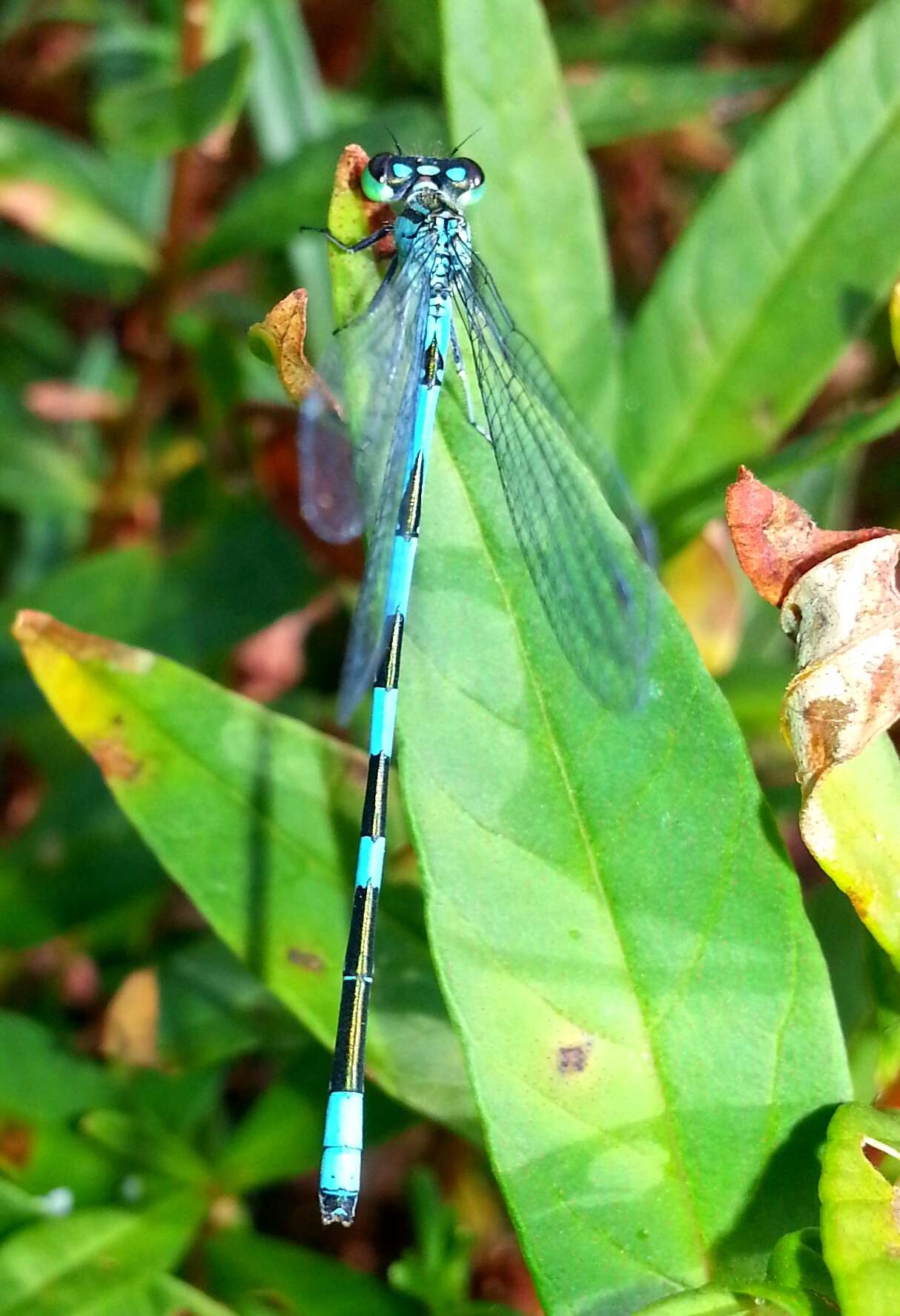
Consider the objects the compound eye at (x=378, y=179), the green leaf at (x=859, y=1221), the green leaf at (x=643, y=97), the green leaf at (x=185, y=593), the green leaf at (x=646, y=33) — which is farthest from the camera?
the green leaf at (x=646, y=33)

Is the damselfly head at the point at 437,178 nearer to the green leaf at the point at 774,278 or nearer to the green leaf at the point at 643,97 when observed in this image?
the green leaf at the point at 774,278

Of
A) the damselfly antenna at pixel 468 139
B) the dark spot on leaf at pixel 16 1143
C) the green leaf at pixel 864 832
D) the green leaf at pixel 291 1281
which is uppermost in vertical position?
the damselfly antenna at pixel 468 139

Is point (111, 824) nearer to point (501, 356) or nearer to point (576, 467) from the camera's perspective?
point (501, 356)

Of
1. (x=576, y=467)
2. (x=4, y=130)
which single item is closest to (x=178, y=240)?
(x=4, y=130)

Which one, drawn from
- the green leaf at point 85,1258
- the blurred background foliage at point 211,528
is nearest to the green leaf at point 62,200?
the blurred background foliage at point 211,528

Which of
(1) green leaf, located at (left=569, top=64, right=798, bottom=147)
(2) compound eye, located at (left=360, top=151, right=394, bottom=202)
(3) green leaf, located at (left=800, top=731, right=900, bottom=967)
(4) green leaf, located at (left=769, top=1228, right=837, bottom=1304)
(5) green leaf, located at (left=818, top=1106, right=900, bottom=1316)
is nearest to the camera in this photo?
(5) green leaf, located at (left=818, top=1106, right=900, bottom=1316)

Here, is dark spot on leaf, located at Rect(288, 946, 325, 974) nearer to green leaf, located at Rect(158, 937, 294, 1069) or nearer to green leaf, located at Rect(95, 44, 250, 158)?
green leaf, located at Rect(158, 937, 294, 1069)

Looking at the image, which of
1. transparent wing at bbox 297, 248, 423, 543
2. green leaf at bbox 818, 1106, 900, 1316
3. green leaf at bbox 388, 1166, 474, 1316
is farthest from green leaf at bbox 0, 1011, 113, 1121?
green leaf at bbox 818, 1106, 900, 1316
